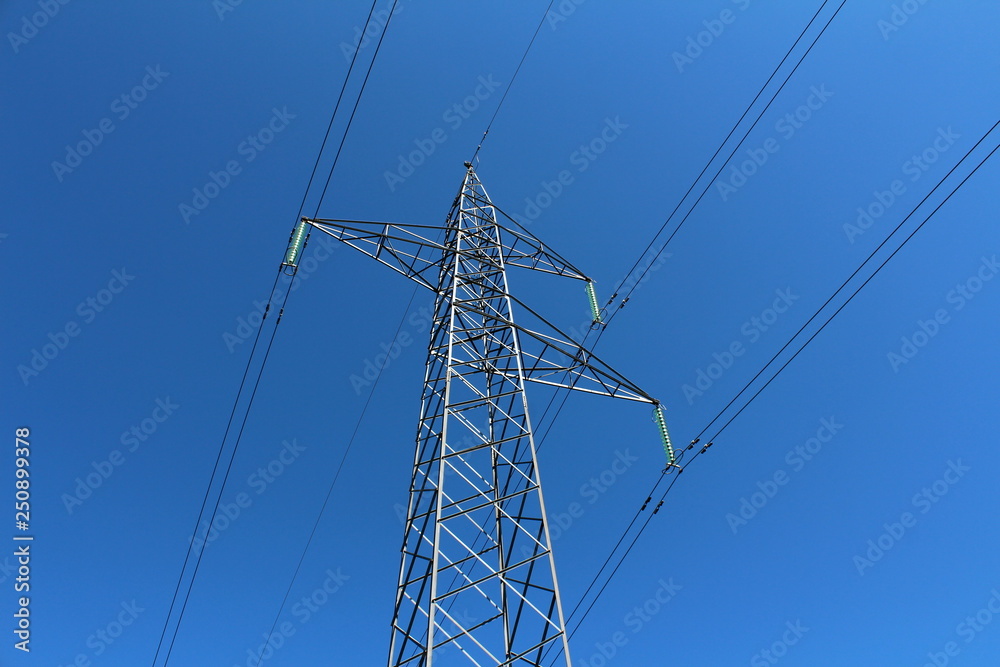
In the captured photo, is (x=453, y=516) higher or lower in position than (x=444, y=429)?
lower

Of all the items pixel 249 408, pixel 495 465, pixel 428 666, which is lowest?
pixel 428 666

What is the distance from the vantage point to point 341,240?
973cm

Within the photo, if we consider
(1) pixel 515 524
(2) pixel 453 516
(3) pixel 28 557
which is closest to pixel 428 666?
(2) pixel 453 516

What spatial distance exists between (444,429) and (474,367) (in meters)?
2.38

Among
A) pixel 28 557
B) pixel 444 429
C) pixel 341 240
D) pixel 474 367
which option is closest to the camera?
pixel 444 429

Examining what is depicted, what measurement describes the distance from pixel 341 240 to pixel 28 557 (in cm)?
1397

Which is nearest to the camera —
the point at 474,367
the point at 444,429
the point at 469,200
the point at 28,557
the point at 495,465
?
the point at 444,429

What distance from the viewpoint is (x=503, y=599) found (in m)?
6.63

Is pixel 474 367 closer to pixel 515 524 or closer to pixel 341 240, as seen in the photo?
pixel 515 524

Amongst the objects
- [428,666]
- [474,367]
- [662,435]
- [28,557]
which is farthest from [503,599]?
[28,557]

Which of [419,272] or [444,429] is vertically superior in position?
[419,272]

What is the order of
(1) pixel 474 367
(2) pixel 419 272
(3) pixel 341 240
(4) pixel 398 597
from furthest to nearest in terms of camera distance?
1. (2) pixel 419 272
2. (3) pixel 341 240
3. (1) pixel 474 367
4. (4) pixel 398 597

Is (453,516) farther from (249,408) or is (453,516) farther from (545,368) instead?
(249,408)

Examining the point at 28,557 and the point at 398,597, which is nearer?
the point at 398,597
